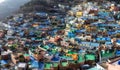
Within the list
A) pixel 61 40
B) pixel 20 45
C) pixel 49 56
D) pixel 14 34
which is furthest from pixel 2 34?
pixel 49 56

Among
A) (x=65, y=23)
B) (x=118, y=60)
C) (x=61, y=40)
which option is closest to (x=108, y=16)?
(x=65, y=23)

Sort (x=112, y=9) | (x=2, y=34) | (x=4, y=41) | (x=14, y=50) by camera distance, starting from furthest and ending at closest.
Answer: (x=112, y=9)
(x=2, y=34)
(x=4, y=41)
(x=14, y=50)

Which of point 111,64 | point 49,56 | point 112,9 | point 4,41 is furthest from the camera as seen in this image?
point 112,9

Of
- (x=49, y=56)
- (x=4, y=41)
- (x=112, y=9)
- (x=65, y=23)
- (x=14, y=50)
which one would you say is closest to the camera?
(x=49, y=56)

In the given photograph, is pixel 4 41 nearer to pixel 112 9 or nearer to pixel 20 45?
pixel 20 45

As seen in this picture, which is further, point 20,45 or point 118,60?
point 20,45

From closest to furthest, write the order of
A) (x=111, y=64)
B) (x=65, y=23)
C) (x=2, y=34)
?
(x=111, y=64) → (x=2, y=34) → (x=65, y=23)

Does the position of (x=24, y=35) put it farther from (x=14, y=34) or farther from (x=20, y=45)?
(x=20, y=45)

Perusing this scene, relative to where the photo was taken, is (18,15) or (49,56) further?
(18,15)
